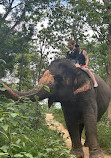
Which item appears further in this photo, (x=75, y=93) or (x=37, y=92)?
(x=75, y=93)

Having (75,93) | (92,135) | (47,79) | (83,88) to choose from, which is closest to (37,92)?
(47,79)

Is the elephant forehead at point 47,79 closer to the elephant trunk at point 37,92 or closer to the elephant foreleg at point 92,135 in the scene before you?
the elephant trunk at point 37,92

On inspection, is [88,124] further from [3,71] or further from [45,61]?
[45,61]

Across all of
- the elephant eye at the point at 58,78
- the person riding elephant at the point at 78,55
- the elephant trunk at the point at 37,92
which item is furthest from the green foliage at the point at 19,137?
the person riding elephant at the point at 78,55

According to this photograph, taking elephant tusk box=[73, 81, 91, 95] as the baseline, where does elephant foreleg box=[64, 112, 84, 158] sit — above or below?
below

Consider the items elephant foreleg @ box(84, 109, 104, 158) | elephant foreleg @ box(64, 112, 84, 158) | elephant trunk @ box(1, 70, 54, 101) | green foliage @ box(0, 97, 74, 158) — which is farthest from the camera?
elephant foreleg @ box(64, 112, 84, 158)

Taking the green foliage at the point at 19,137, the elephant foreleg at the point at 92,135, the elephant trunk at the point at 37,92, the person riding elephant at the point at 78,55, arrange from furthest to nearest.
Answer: the person riding elephant at the point at 78,55 → the elephant foreleg at the point at 92,135 → the elephant trunk at the point at 37,92 → the green foliage at the point at 19,137

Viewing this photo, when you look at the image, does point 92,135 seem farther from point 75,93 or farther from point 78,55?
point 78,55

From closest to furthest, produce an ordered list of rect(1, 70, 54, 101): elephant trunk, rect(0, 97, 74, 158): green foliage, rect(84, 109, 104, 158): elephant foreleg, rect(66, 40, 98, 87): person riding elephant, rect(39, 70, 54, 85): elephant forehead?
rect(0, 97, 74, 158): green foliage, rect(1, 70, 54, 101): elephant trunk, rect(39, 70, 54, 85): elephant forehead, rect(84, 109, 104, 158): elephant foreleg, rect(66, 40, 98, 87): person riding elephant

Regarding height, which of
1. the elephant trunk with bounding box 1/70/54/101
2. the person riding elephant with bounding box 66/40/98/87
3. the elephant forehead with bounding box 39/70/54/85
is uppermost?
the person riding elephant with bounding box 66/40/98/87

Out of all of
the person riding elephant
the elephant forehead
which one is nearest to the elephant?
the elephant forehead

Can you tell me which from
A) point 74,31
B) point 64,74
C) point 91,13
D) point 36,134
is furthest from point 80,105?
point 74,31

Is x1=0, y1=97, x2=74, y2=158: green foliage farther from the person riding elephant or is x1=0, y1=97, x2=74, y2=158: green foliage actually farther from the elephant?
the person riding elephant

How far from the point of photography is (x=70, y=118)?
6.14 m
